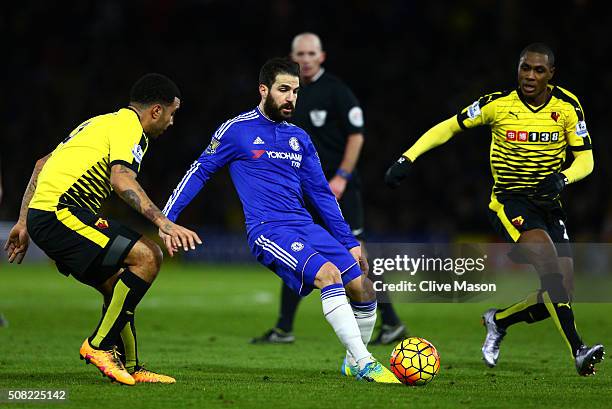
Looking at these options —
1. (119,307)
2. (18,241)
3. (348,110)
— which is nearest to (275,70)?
(119,307)

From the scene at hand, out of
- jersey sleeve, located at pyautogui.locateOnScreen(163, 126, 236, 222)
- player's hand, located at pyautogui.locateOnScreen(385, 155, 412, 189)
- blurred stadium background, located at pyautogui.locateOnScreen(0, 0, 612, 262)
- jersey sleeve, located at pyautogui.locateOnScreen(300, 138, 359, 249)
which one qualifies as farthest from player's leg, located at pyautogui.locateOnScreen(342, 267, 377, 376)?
blurred stadium background, located at pyautogui.locateOnScreen(0, 0, 612, 262)

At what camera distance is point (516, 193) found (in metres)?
7.99

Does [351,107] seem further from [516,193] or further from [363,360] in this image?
[363,360]

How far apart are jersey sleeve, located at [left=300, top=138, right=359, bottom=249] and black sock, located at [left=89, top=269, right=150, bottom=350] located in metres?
1.32

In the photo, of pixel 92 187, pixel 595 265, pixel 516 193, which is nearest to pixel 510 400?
pixel 516 193

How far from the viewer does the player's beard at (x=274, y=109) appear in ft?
23.4

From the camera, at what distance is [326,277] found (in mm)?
6746

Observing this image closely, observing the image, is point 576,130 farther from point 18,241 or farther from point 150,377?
point 18,241

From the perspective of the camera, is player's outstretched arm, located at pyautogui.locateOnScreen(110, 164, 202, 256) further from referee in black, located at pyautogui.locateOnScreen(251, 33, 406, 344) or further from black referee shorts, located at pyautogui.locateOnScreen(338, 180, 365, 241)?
black referee shorts, located at pyautogui.locateOnScreen(338, 180, 365, 241)

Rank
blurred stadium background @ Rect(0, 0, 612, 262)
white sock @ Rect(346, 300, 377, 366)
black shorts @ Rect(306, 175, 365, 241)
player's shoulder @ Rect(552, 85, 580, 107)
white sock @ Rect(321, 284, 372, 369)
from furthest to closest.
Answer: blurred stadium background @ Rect(0, 0, 612, 262)
black shorts @ Rect(306, 175, 365, 241)
player's shoulder @ Rect(552, 85, 580, 107)
white sock @ Rect(346, 300, 377, 366)
white sock @ Rect(321, 284, 372, 369)

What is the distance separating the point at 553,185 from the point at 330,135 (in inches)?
111

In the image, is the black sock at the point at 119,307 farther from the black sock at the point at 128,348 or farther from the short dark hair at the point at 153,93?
the short dark hair at the point at 153,93

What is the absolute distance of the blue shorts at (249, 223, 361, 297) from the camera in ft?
22.3

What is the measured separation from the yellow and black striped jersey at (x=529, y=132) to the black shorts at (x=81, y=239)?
2.89 metres
